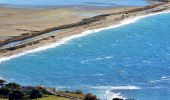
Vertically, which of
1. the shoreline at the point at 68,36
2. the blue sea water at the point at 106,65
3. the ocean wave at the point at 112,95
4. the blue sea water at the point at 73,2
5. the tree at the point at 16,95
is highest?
the blue sea water at the point at 73,2

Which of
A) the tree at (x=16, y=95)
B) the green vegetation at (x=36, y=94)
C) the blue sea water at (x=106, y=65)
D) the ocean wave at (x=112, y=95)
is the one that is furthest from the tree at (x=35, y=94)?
the ocean wave at (x=112, y=95)

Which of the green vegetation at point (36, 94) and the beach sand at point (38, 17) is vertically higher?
the beach sand at point (38, 17)

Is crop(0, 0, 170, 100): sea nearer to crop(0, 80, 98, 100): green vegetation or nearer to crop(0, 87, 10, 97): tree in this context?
crop(0, 80, 98, 100): green vegetation

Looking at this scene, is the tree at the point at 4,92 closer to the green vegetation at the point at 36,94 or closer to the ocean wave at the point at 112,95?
the green vegetation at the point at 36,94

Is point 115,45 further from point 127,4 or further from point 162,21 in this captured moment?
point 127,4

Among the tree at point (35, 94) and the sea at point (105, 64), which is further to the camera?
the sea at point (105, 64)

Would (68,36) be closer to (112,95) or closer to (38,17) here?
(38,17)

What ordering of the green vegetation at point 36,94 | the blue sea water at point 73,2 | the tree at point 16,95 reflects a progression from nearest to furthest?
the tree at point 16,95 < the green vegetation at point 36,94 < the blue sea water at point 73,2

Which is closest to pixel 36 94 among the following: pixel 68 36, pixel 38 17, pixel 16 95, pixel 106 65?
pixel 16 95
